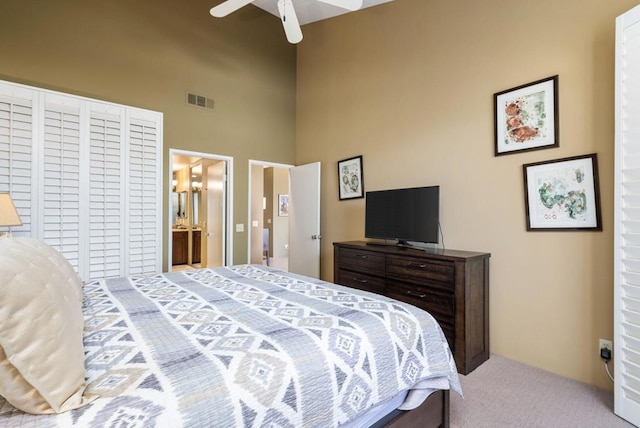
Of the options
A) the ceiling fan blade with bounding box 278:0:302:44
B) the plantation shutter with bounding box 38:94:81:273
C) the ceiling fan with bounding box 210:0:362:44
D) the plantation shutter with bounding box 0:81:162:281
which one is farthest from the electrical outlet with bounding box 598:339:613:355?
the plantation shutter with bounding box 38:94:81:273

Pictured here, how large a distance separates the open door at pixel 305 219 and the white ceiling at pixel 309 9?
2.12 meters

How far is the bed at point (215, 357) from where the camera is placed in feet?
2.63

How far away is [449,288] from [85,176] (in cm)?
360

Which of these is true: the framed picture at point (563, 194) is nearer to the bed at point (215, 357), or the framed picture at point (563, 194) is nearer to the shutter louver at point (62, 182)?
the bed at point (215, 357)

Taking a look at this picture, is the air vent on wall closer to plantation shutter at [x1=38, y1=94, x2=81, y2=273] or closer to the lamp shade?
plantation shutter at [x1=38, y1=94, x2=81, y2=273]

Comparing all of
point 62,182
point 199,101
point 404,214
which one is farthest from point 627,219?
point 62,182

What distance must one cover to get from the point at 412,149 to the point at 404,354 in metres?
2.56

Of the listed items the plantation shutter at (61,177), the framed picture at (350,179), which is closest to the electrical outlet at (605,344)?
the framed picture at (350,179)

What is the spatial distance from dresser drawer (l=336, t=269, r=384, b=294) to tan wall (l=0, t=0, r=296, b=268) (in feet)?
5.62

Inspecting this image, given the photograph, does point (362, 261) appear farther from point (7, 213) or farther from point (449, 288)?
point (7, 213)

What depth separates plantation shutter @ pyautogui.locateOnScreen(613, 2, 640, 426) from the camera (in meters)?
1.82

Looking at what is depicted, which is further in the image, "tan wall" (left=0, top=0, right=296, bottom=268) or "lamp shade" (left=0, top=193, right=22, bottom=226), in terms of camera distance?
"tan wall" (left=0, top=0, right=296, bottom=268)

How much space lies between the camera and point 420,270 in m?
2.77

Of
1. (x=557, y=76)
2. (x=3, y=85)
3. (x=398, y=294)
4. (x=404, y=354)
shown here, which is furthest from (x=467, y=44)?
(x=3, y=85)
